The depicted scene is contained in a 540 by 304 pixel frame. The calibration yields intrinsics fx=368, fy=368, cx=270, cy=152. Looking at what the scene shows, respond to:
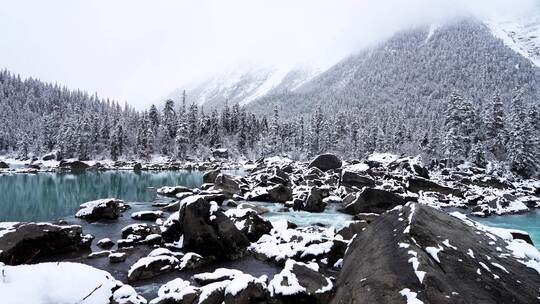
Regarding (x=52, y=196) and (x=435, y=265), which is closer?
(x=435, y=265)

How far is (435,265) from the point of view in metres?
9.78

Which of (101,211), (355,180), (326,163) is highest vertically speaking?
(326,163)

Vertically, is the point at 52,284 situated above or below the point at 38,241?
above

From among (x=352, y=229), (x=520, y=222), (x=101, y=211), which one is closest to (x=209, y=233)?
(x=352, y=229)

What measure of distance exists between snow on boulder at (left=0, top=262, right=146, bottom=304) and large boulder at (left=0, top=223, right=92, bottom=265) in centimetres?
1519

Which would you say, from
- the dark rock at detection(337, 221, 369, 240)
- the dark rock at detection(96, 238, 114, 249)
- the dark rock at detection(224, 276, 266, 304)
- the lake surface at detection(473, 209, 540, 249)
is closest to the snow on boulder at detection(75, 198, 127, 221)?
the dark rock at detection(96, 238, 114, 249)

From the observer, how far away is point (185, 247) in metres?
22.2

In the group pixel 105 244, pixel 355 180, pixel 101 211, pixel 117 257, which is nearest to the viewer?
pixel 117 257

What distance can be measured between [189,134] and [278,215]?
96.9 m

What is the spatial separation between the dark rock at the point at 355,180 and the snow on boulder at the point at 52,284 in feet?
159

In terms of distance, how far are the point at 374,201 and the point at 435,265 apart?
27.6 m

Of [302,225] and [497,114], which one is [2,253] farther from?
[497,114]

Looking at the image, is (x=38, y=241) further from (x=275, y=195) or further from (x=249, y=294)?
(x=275, y=195)

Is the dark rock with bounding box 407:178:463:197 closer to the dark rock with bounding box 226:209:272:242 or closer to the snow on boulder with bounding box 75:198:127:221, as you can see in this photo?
the dark rock with bounding box 226:209:272:242
